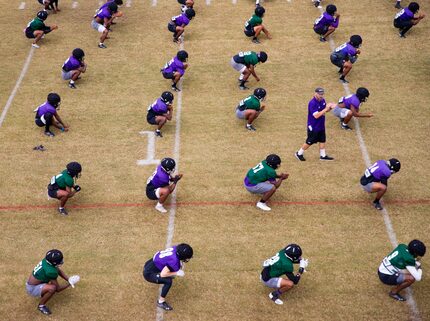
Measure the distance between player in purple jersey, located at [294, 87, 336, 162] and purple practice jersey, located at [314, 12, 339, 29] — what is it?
20.0 ft

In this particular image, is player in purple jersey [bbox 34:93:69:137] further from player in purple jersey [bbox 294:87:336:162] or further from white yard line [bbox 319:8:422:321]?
white yard line [bbox 319:8:422:321]

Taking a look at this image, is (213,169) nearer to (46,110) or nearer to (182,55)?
(182,55)

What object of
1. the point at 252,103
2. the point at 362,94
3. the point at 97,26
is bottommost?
the point at 97,26

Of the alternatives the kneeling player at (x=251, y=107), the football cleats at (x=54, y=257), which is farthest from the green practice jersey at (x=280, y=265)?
the kneeling player at (x=251, y=107)

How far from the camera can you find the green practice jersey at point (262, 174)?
13023 millimetres

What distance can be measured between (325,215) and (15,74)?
1058cm

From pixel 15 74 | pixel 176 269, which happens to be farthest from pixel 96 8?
pixel 176 269

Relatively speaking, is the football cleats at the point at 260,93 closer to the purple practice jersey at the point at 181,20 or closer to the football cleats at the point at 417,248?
the purple practice jersey at the point at 181,20

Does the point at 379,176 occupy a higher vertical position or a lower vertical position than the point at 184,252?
lower

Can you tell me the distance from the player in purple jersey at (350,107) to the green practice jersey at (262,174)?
11.9ft

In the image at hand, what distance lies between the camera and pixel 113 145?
15562 millimetres

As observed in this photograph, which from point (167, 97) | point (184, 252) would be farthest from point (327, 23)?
point (184, 252)

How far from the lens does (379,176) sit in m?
12.8

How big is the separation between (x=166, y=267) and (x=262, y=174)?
325cm
